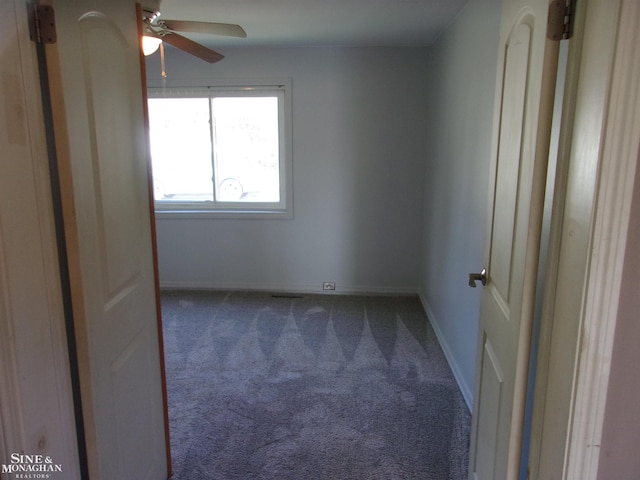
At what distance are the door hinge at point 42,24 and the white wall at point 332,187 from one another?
3.33 meters

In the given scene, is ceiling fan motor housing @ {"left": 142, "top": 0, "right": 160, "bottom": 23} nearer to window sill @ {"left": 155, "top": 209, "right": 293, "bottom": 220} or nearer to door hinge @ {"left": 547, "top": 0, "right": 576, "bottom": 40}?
door hinge @ {"left": 547, "top": 0, "right": 576, "bottom": 40}

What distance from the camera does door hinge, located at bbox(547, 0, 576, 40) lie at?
1.01 metres

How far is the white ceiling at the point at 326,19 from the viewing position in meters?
2.82

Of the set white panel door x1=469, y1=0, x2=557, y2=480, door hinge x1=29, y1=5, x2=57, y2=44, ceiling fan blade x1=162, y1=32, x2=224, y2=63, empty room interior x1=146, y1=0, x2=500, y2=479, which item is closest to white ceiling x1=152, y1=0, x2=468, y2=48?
empty room interior x1=146, y1=0, x2=500, y2=479

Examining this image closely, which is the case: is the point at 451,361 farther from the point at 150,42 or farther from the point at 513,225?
the point at 150,42

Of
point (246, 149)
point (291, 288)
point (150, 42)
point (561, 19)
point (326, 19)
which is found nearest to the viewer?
point (561, 19)

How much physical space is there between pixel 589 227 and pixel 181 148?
4.17 m

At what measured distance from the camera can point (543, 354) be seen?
3.71 feet

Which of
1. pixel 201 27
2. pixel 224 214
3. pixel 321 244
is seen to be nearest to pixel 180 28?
pixel 201 27

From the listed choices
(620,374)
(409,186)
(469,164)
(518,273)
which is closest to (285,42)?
(409,186)

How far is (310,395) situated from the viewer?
2.70 metres

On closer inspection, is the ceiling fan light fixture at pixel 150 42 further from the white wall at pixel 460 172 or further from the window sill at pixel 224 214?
the window sill at pixel 224 214

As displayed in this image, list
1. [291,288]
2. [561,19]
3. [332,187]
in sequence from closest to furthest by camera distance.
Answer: [561,19] → [332,187] → [291,288]

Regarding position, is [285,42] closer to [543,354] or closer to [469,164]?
[469,164]
